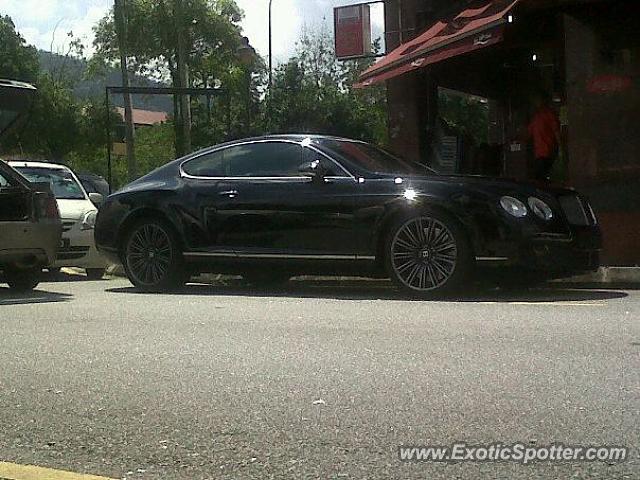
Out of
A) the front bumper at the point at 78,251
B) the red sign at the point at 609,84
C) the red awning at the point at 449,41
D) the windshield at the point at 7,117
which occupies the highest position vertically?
the red awning at the point at 449,41

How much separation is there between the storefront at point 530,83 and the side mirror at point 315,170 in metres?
3.68

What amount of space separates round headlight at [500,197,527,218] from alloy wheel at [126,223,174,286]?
3.23 m

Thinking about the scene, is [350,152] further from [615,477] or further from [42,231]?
[615,477]

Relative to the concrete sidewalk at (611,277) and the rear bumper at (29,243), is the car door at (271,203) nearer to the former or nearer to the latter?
the rear bumper at (29,243)

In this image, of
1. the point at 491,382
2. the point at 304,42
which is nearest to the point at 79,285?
the point at 491,382

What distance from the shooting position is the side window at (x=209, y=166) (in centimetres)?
1063

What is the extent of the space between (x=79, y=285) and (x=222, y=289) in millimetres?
2095

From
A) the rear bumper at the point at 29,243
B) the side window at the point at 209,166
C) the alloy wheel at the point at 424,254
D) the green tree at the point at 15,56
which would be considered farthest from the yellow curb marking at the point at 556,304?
the green tree at the point at 15,56

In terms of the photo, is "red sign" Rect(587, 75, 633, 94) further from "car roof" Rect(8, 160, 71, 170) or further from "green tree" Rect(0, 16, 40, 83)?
"green tree" Rect(0, 16, 40, 83)

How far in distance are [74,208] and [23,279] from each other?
103 inches

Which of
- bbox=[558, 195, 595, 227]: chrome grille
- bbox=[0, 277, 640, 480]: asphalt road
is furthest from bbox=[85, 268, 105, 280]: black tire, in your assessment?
bbox=[558, 195, 595, 227]: chrome grille

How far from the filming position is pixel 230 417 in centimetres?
517

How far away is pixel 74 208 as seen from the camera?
45.7ft

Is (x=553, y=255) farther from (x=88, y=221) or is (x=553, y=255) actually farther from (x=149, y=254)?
(x=88, y=221)
